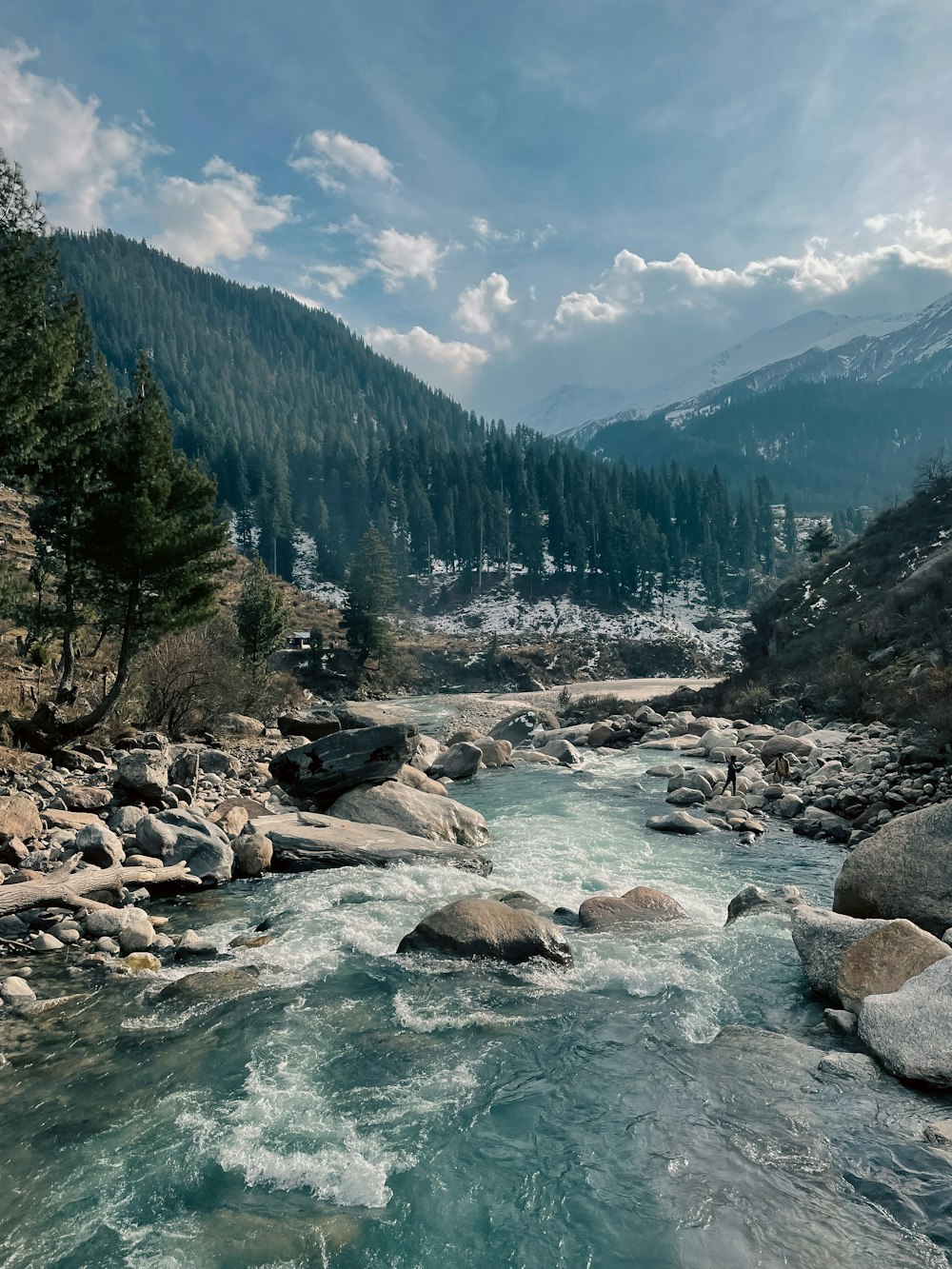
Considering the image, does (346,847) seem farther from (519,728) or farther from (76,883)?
(519,728)

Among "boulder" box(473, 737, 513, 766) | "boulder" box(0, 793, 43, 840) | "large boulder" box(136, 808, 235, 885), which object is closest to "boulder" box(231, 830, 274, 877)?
"large boulder" box(136, 808, 235, 885)

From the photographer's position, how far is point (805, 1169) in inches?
184

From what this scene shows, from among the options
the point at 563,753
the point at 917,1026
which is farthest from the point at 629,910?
the point at 563,753

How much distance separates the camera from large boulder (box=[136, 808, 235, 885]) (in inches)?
428

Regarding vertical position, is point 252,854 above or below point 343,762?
below

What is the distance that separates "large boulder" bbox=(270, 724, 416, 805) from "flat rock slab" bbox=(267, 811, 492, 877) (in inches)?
72.9

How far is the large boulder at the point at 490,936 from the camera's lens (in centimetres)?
825

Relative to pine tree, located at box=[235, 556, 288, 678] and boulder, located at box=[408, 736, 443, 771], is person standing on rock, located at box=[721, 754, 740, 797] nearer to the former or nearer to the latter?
boulder, located at box=[408, 736, 443, 771]

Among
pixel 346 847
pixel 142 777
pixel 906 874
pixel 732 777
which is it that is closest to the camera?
pixel 906 874

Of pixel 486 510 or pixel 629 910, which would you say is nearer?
pixel 629 910

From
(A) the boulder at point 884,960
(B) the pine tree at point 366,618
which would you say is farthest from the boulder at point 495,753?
(B) the pine tree at point 366,618

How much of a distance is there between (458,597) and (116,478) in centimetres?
8483

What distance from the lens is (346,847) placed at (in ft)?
41.2

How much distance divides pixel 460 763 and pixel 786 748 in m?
10.7
